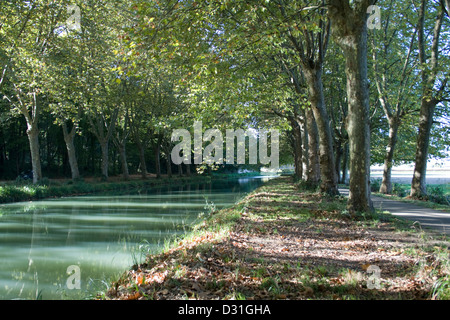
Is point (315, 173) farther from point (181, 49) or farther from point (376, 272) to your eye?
point (376, 272)

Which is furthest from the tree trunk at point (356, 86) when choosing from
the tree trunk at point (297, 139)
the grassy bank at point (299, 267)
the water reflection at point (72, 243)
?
the tree trunk at point (297, 139)

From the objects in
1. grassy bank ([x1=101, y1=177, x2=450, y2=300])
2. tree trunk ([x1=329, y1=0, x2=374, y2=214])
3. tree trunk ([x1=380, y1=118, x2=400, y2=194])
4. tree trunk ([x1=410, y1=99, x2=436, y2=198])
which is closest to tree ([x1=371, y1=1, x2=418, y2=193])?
tree trunk ([x1=380, y1=118, x2=400, y2=194])

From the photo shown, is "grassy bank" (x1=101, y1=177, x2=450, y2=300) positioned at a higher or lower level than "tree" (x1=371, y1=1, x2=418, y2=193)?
lower

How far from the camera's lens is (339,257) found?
18.1 ft

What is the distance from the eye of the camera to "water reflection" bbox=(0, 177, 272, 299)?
5895 millimetres

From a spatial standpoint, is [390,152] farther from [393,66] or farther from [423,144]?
[393,66]

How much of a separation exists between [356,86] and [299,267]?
576cm

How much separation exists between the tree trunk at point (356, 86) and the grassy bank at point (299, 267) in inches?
48.7

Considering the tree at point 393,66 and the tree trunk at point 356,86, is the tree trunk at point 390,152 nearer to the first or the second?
the tree at point 393,66

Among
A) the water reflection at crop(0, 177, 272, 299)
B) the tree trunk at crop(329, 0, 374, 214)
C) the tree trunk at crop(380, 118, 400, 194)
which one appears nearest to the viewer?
the water reflection at crop(0, 177, 272, 299)

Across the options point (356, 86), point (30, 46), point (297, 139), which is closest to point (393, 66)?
point (297, 139)

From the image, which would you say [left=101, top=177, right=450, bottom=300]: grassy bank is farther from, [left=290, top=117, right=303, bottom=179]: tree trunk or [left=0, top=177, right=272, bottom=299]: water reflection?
[left=290, top=117, right=303, bottom=179]: tree trunk

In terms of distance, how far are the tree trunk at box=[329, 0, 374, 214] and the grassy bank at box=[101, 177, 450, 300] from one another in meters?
1.24
